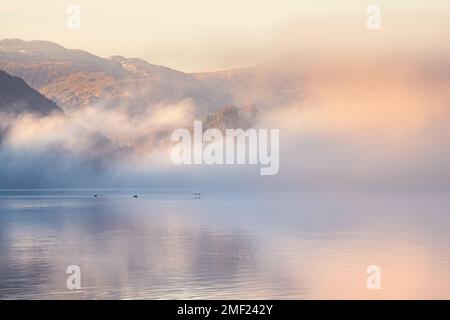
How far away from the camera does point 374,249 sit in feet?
247

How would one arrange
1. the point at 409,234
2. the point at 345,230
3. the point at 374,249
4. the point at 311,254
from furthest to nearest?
the point at 345,230
the point at 409,234
the point at 374,249
the point at 311,254

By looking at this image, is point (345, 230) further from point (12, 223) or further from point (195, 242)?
point (12, 223)

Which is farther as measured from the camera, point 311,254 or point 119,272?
point 311,254

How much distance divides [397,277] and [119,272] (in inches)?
726

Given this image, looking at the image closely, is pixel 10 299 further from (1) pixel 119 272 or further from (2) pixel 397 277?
(2) pixel 397 277

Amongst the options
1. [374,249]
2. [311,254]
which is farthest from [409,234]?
[311,254]
